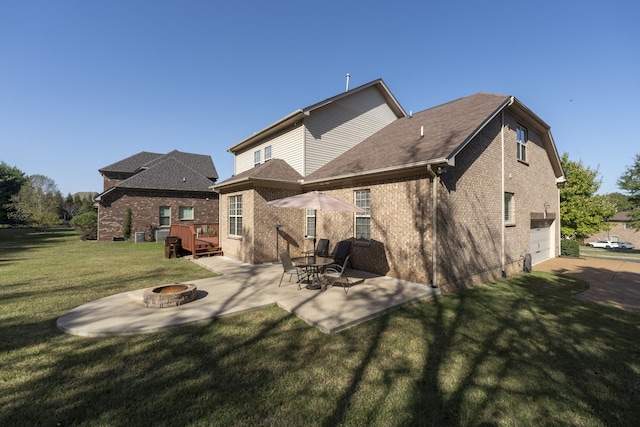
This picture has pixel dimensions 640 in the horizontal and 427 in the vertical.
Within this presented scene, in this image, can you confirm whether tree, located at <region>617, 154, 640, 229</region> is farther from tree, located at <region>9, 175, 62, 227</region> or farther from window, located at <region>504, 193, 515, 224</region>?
tree, located at <region>9, 175, 62, 227</region>

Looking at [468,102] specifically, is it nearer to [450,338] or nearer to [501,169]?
[501,169]

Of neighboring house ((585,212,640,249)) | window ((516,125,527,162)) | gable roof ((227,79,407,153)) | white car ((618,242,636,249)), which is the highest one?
gable roof ((227,79,407,153))

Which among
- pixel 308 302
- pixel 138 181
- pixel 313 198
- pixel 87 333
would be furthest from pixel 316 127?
pixel 138 181

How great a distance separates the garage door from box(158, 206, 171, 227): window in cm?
2633

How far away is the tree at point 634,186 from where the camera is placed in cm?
3781

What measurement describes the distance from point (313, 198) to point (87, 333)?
568 centimetres

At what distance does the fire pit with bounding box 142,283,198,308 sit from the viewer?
6258 mm

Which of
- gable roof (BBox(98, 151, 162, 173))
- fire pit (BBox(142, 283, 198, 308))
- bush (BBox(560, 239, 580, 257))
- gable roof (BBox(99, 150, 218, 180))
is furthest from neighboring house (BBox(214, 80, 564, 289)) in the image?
gable roof (BBox(98, 151, 162, 173))

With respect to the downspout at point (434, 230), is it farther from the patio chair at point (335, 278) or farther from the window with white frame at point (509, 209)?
the window with white frame at point (509, 209)

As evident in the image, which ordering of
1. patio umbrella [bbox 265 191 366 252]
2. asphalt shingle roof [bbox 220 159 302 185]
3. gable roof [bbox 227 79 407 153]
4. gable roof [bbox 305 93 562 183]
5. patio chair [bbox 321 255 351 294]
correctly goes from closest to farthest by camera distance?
patio chair [bbox 321 255 351 294], patio umbrella [bbox 265 191 366 252], gable roof [bbox 305 93 562 183], asphalt shingle roof [bbox 220 159 302 185], gable roof [bbox 227 79 407 153]

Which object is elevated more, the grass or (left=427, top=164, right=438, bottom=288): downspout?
(left=427, top=164, right=438, bottom=288): downspout

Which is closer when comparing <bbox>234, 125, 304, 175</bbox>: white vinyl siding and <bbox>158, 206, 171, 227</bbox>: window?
<bbox>234, 125, 304, 175</bbox>: white vinyl siding

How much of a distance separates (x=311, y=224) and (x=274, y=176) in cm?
267

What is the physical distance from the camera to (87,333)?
490 cm
